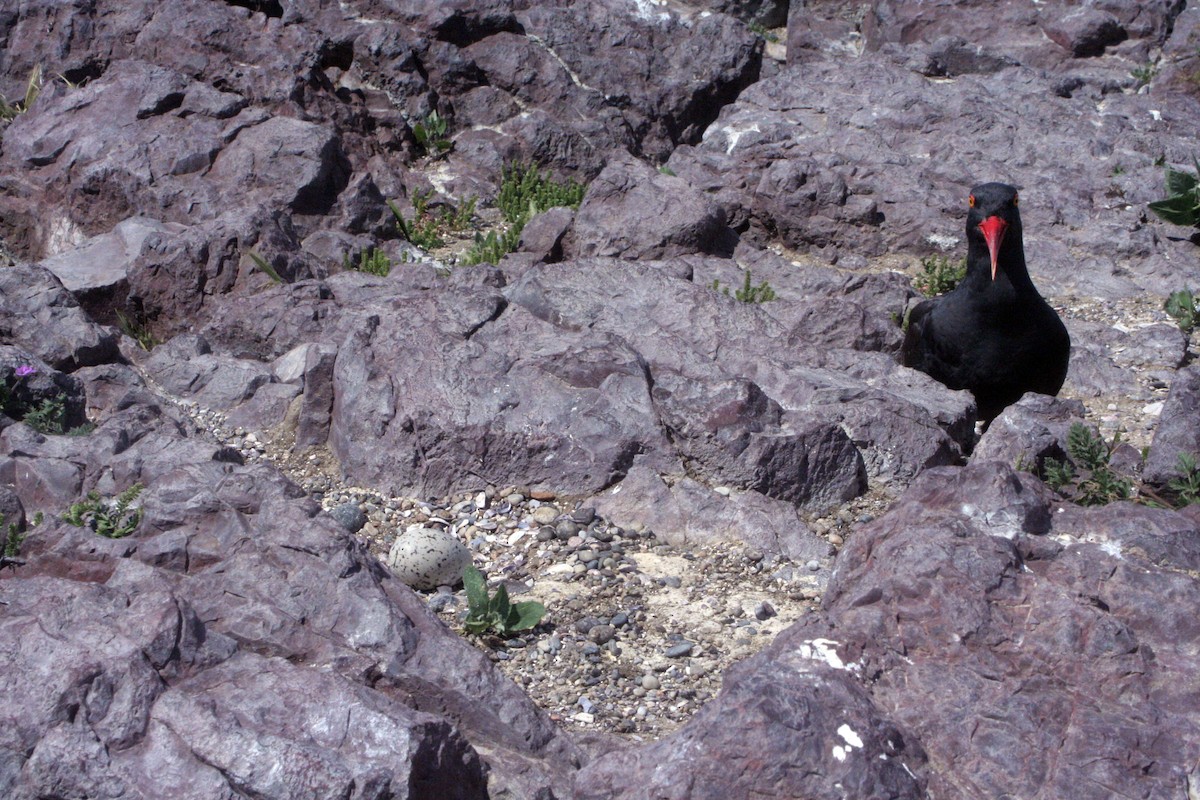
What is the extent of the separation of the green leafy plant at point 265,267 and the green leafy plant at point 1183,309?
Answer: 6020mm

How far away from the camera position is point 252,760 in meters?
2.53

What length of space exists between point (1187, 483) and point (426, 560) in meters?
2.85

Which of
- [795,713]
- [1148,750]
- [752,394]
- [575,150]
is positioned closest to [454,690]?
[795,713]

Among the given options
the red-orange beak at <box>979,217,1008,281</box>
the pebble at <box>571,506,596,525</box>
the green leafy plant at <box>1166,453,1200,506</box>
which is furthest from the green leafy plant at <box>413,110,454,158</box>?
the green leafy plant at <box>1166,453,1200,506</box>

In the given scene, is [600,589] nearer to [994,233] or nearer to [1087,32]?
[994,233]

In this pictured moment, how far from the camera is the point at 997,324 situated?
20.8 feet

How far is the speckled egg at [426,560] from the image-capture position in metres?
4.32

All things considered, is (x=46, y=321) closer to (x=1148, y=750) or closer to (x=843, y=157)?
(x=1148, y=750)

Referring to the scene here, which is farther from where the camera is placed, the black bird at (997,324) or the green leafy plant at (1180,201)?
the green leafy plant at (1180,201)

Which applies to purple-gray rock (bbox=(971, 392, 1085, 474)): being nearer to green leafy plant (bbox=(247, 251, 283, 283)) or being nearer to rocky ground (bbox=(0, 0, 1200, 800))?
rocky ground (bbox=(0, 0, 1200, 800))

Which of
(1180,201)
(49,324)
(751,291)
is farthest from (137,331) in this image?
(1180,201)

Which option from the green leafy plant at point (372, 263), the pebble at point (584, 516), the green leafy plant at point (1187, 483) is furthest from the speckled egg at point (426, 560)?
the green leafy plant at point (372, 263)

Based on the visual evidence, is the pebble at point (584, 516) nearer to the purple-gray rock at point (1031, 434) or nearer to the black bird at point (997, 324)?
the purple-gray rock at point (1031, 434)

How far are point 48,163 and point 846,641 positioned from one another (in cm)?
796
